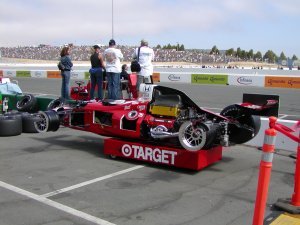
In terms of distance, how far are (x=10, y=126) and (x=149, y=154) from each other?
11.4 feet

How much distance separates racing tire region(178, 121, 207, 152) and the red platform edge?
0.52 feet

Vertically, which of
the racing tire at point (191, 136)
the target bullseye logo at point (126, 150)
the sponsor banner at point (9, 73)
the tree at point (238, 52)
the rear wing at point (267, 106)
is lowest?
the sponsor banner at point (9, 73)

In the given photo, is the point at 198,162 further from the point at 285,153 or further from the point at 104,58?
the point at 104,58

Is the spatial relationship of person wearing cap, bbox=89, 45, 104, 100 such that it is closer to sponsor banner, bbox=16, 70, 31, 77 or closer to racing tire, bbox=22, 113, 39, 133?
→ racing tire, bbox=22, 113, 39, 133

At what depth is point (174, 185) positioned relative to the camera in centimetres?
526

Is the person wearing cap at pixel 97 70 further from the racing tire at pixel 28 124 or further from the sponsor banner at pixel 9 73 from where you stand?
the sponsor banner at pixel 9 73

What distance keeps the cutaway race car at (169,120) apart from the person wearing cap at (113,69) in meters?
2.79

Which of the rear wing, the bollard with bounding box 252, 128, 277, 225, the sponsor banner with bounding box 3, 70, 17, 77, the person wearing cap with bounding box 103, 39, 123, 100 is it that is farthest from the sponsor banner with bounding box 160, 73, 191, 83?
the bollard with bounding box 252, 128, 277, 225

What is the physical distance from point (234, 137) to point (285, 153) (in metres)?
1.60

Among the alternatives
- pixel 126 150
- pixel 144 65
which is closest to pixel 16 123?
pixel 126 150

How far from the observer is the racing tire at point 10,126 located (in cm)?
813

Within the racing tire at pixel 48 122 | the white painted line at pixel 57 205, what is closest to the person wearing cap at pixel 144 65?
the racing tire at pixel 48 122

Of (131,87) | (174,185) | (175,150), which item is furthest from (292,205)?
(131,87)

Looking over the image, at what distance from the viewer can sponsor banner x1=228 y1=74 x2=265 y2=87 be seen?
22562 millimetres
